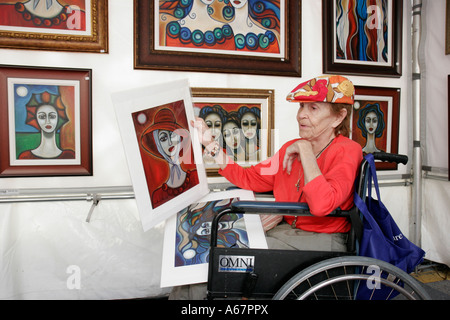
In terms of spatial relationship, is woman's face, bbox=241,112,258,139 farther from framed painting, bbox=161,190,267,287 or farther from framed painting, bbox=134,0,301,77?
framed painting, bbox=161,190,267,287

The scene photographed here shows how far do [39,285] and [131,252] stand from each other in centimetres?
55

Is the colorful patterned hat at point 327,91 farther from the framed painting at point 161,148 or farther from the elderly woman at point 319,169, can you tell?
the framed painting at point 161,148

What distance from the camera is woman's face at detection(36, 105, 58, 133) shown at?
6.01 ft

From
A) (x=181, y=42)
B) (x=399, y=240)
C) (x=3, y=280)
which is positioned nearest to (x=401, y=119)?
(x=399, y=240)

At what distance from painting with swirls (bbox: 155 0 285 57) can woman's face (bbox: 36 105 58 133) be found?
736mm

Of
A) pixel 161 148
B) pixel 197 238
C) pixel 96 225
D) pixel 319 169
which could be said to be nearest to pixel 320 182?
pixel 319 169

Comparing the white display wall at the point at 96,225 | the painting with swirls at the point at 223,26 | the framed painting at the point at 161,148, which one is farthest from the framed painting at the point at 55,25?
the framed painting at the point at 161,148

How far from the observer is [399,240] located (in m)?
1.24

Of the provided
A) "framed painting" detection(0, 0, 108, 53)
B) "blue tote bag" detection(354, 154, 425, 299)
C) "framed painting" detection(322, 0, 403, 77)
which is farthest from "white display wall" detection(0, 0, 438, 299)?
"blue tote bag" detection(354, 154, 425, 299)

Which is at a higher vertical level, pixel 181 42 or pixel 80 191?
pixel 181 42

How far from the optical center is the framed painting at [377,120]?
2307 millimetres

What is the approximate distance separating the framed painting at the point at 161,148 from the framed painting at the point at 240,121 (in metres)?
0.65

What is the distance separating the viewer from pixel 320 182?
1.15 metres
